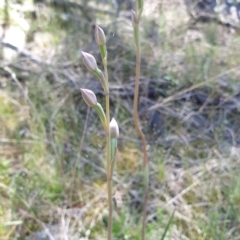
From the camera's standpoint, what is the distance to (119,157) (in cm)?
168

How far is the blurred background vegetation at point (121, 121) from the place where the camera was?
1436mm

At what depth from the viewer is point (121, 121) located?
183cm

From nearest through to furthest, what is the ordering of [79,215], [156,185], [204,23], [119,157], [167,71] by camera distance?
[79,215], [156,185], [119,157], [167,71], [204,23]

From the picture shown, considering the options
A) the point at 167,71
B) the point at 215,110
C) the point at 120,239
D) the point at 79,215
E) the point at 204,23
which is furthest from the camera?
the point at 204,23

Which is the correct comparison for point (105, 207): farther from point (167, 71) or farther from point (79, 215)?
point (167, 71)

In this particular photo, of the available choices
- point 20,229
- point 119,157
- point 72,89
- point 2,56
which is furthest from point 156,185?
point 2,56

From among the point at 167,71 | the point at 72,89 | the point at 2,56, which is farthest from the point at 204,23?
the point at 2,56

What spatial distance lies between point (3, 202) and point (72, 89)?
2.17ft

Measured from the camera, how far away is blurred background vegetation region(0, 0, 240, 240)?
1.44 m

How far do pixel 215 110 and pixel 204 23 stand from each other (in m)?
0.75

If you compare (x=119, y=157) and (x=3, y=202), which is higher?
(x=119, y=157)

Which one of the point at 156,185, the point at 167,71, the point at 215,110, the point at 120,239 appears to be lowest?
the point at 120,239

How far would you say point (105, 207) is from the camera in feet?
4.89

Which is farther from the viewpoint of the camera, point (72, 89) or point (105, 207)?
point (72, 89)
